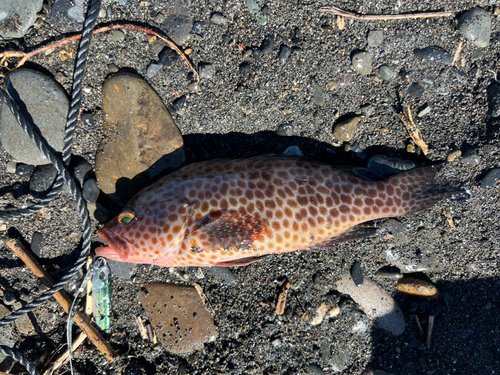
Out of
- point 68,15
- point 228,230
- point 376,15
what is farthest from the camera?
point 376,15

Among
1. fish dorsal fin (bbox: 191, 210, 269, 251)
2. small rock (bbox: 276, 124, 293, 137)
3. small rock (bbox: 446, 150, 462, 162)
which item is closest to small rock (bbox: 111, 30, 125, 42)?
small rock (bbox: 276, 124, 293, 137)

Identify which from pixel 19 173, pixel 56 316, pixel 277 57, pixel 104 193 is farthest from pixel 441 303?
pixel 19 173

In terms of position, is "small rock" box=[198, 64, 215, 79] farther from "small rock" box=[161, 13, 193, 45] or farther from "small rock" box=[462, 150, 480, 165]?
"small rock" box=[462, 150, 480, 165]

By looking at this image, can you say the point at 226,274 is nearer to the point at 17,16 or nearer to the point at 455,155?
the point at 455,155

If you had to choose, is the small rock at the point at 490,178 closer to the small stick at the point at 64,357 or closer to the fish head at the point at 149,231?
the fish head at the point at 149,231

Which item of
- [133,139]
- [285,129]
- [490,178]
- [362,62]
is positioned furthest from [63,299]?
[490,178]

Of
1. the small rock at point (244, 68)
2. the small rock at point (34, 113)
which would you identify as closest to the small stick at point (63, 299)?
the small rock at point (34, 113)

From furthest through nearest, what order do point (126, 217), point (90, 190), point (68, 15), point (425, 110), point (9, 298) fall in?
point (9, 298), point (90, 190), point (425, 110), point (68, 15), point (126, 217)
